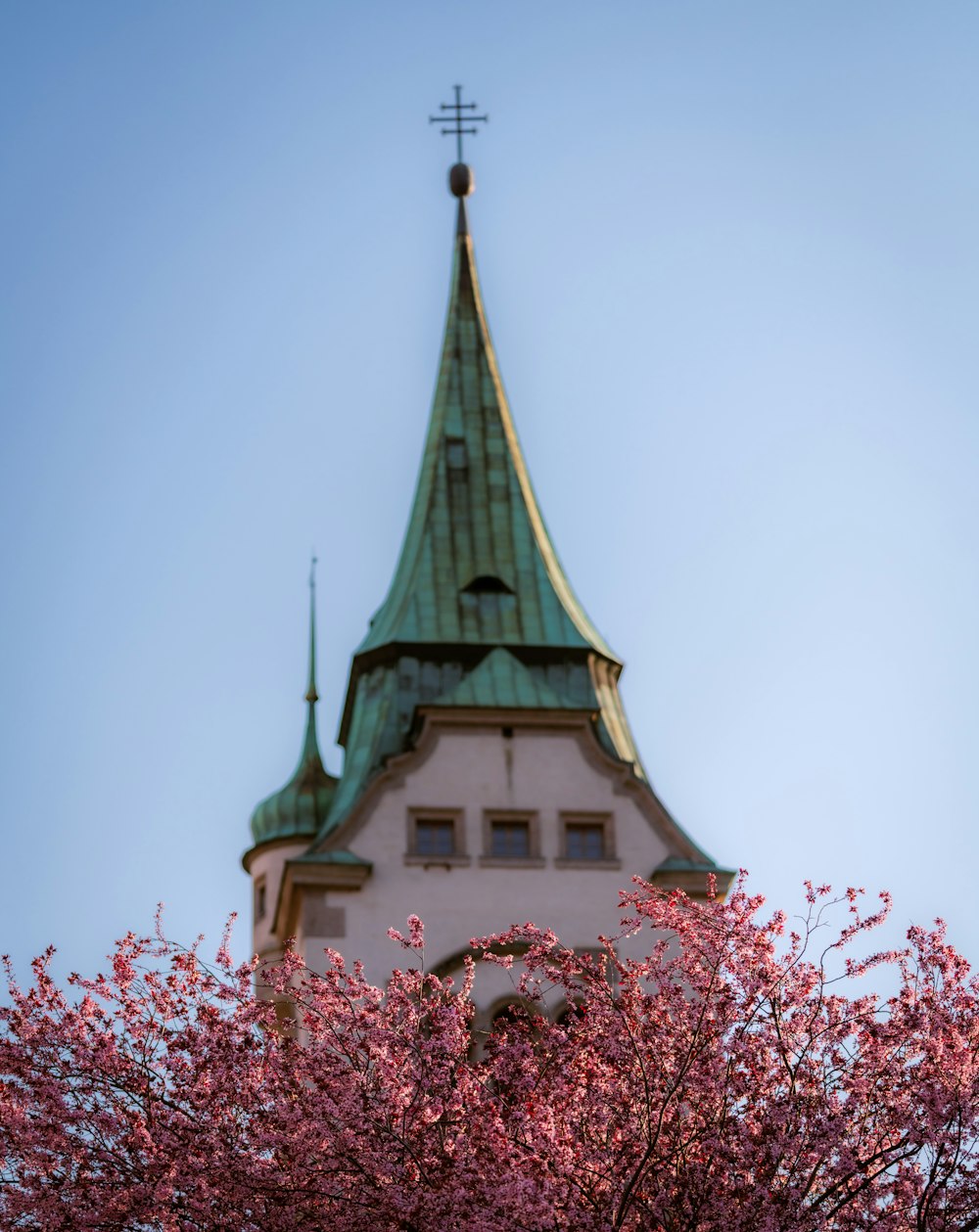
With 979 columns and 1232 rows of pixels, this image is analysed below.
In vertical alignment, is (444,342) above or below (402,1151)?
above

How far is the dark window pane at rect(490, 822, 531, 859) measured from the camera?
141ft

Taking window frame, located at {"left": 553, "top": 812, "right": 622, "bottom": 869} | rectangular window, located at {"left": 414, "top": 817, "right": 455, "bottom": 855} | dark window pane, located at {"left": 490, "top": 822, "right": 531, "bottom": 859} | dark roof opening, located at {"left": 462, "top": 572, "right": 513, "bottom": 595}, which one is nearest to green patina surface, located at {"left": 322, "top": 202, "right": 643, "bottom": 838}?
dark roof opening, located at {"left": 462, "top": 572, "right": 513, "bottom": 595}

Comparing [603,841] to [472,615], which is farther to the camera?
[472,615]

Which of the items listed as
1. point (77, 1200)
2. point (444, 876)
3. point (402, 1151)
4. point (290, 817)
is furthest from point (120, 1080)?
point (290, 817)

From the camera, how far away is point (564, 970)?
2238 centimetres

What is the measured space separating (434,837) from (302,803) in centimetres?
523

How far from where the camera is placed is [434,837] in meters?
43.2

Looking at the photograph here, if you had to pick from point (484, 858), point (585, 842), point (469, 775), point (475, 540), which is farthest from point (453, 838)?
point (475, 540)

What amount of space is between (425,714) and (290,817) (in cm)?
469

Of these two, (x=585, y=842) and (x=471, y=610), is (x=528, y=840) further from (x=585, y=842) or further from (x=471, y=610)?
(x=471, y=610)

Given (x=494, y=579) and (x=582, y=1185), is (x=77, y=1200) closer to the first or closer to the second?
(x=582, y=1185)

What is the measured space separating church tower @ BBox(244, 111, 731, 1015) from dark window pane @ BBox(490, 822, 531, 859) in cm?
4

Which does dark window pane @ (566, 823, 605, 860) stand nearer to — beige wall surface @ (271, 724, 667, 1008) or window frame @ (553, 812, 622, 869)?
window frame @ (553, 812, 622, 869)

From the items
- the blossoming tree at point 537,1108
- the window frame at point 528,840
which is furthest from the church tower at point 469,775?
the blossoming tree at point 537,1108
